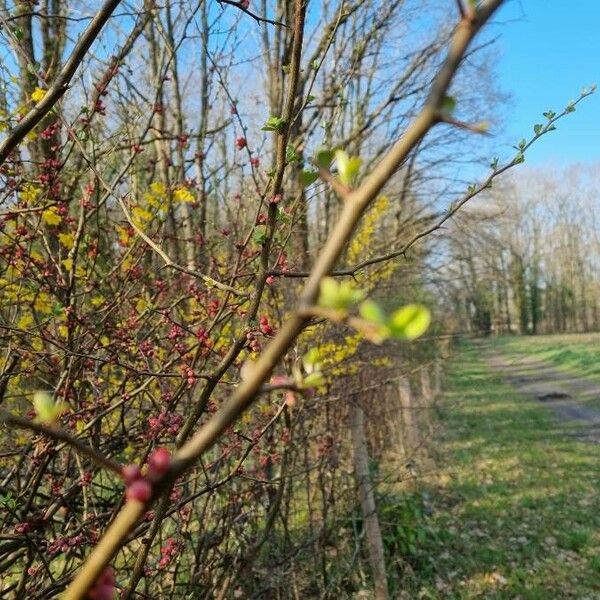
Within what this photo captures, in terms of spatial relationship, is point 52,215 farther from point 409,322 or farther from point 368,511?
point 368,511

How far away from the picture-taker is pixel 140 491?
0.46 meters

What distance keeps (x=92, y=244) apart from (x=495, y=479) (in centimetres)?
770

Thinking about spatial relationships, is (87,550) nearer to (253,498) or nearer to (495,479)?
(253,498)

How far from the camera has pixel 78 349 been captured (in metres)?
2.48

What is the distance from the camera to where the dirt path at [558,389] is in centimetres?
1296

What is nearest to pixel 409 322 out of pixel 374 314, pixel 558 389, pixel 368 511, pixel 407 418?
pixel 374 314

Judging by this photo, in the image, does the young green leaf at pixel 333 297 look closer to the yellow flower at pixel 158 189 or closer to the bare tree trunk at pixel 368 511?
the yellow flower at pixel 158 189

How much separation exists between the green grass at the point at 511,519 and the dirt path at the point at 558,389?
756 millimetres

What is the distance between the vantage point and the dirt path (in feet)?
42.5

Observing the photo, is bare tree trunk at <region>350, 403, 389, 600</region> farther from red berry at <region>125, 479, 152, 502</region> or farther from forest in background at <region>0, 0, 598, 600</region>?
red berry at <region>125, 479, 152, 502</region>

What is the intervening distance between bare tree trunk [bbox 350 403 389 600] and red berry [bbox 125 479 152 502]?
479 cm

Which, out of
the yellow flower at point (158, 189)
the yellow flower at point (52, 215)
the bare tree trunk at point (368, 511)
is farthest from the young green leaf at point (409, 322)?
the bare tree trunk at point (368, 511)

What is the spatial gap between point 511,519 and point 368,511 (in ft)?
9.80

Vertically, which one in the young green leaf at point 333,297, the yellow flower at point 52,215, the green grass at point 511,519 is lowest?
the green grass at point 511,519
